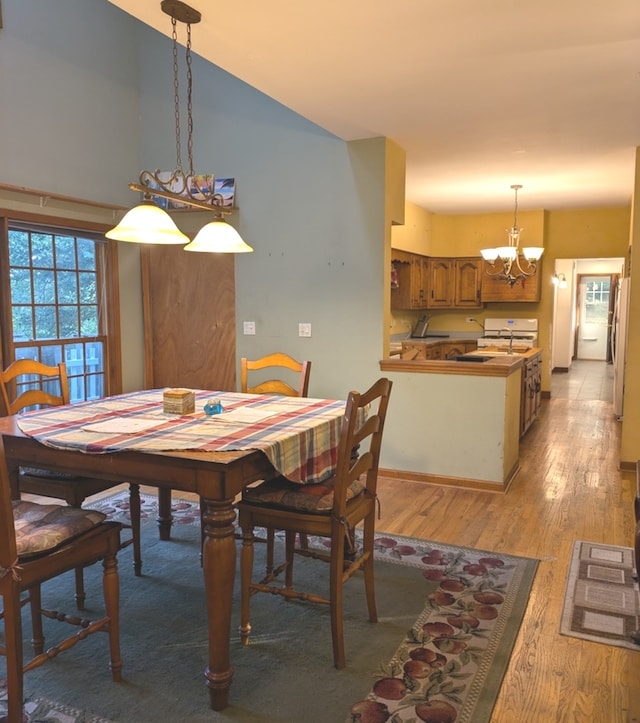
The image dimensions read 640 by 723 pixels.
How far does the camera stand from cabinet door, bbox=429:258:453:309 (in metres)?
7.74

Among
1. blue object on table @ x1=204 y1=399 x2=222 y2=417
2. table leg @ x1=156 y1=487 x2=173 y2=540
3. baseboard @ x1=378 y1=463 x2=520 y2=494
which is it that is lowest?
baseboard @ x1=378 y1=463 x2=520 y2=494

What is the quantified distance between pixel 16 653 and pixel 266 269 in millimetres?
3352

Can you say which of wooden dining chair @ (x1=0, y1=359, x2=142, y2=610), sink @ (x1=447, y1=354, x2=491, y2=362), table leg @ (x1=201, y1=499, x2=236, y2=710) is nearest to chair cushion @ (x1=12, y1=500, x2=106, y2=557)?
wooden dining chair @ (x1=0, y1=359, x2=142, y2=610)

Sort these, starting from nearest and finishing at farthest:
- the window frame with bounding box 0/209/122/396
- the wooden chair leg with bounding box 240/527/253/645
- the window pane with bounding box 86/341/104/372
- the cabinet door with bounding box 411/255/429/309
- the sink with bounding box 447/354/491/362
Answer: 1. the wooden chair leg with bounding box 240/527/253/645
2. the window frame with bounding box 0/209/122/396
3. the window pane with bounding box 86/341/104/372
4. the sink with bounding box 447/354/491/362
5. the cabinet door with bounding box 411/255/429/309

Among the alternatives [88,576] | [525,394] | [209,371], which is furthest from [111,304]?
[525,394]

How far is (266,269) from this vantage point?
15.2 ft

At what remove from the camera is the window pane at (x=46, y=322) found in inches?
169

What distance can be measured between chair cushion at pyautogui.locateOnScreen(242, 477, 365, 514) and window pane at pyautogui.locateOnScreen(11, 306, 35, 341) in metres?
2.66

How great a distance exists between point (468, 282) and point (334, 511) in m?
6.10

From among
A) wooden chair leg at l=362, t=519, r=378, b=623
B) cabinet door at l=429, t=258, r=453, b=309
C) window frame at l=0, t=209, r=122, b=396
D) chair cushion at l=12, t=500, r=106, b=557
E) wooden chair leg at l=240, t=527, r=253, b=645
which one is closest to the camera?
chair cushion at l=12, t=500, r=106, b=557

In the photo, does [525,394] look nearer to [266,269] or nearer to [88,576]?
[266,269]

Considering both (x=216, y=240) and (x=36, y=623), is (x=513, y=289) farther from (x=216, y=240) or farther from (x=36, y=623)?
(x=36, y=623)

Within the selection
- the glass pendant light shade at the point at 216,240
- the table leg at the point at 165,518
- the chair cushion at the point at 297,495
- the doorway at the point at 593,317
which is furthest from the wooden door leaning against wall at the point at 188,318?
→ the doorway at the point at 593,317

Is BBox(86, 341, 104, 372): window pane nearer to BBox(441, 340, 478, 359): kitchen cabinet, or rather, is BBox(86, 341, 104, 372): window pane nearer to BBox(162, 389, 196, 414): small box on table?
BBox(162, 389, 196, 414): small box on table
